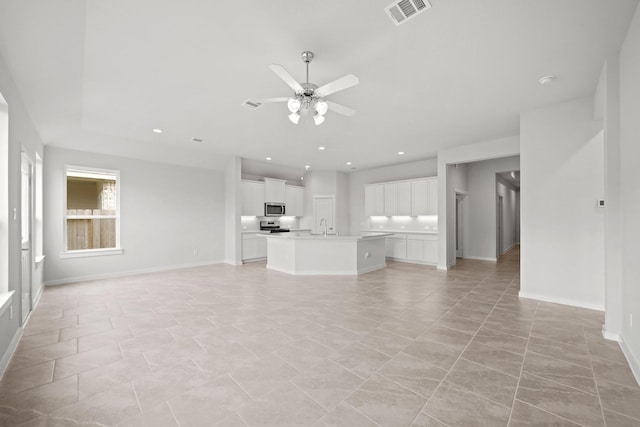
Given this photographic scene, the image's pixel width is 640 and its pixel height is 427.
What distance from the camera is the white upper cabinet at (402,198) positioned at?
777 cm

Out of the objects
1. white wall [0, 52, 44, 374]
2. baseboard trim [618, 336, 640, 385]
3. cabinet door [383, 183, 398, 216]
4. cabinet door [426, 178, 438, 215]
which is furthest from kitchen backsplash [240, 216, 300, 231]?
baseboard trim [618, 336, 640, 385]

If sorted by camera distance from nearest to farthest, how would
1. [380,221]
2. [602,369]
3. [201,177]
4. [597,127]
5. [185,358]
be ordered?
[602,369], [185,358], [597,127], [201,177], [380,221]

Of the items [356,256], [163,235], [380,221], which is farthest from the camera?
[380,221]

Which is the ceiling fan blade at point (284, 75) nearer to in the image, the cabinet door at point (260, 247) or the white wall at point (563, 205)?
the white wall at point (563, 205)

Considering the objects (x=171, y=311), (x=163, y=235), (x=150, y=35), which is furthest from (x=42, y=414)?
(x=163, y=235)

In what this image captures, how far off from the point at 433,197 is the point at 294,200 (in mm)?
4389

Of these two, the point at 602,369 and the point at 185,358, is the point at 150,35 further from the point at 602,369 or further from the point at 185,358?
the point at 602,369

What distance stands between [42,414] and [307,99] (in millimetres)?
3244

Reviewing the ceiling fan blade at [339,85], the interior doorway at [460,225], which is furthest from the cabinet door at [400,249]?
the ceiling fan blade at [339,85]

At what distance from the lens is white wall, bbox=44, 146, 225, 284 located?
18.2ft

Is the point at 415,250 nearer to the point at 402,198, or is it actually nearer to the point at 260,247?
the point at 402,198

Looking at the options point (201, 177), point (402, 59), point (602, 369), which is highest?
point (402, 59)

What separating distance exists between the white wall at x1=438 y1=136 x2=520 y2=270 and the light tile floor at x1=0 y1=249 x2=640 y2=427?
2456 mm

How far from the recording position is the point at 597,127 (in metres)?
3.87
